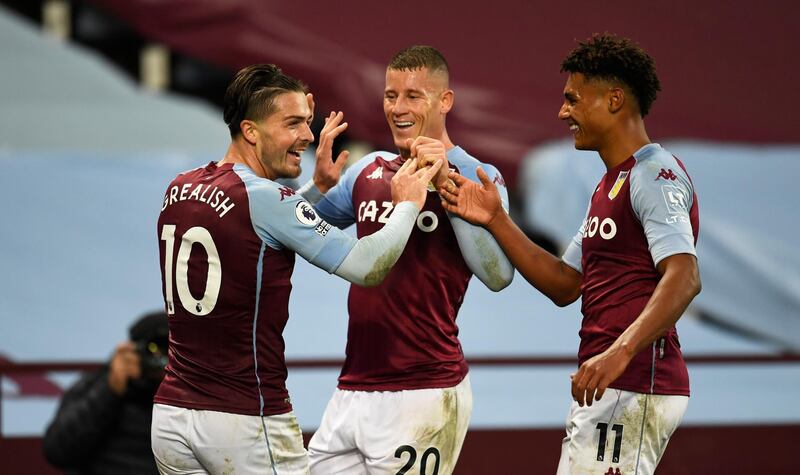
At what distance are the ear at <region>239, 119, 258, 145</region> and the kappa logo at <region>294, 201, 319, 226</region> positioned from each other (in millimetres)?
235

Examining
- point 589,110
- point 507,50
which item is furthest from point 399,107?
point 507,50

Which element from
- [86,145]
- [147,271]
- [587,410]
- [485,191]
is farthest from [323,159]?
[86,145]

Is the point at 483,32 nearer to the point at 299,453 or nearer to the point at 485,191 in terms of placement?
the point at 485,191

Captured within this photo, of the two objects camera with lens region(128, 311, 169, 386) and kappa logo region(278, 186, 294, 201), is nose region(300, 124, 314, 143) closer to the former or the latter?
kappa logo region(278, 186, 294, 201)

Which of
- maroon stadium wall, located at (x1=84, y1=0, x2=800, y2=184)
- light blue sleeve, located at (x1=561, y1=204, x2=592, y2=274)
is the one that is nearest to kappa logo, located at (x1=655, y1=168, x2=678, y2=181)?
light blue sleeve, located at (x1=561, y1=204, x2=592, y2=274)

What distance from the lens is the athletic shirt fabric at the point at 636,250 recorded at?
2.76m

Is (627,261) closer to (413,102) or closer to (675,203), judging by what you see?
(675,203)

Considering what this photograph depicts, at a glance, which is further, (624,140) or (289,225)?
(624,140)

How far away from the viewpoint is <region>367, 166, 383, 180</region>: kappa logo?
3.21 metres

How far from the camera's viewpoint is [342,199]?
11.0 feet

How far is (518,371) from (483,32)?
2837mm

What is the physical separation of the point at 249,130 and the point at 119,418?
1287 mm

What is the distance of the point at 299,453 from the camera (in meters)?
2.76

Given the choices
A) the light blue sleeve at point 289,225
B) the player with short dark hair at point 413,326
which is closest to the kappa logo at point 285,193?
the light blue sleeve at point 289,225
